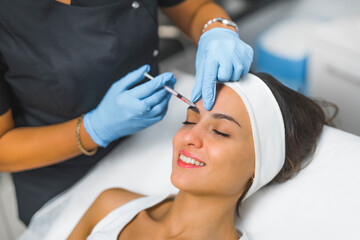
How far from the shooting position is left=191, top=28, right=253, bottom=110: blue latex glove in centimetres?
106

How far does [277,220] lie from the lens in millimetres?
1188

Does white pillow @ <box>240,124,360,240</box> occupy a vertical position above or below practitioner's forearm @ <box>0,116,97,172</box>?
below

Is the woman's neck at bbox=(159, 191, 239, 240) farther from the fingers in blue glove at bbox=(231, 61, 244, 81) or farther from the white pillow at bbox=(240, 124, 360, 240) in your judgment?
the fingers in blue glove at bbox=(231, 61, 244, 81)

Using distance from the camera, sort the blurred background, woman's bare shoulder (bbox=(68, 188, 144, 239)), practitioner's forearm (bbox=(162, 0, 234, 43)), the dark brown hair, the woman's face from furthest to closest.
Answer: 1. the blurred background
2. practitioner's forearm (bbox=(162, 0, 234, 43))
3. woman's bare shoulder (bbox=(68, 188, 144, 239))
4. the dark brown hair
5. the woman's face

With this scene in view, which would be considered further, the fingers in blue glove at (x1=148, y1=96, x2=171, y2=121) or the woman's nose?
the fingers in blue glove at (x1=148, y1=96, x2=171, y2=121)

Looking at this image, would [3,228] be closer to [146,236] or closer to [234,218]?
[146,236]

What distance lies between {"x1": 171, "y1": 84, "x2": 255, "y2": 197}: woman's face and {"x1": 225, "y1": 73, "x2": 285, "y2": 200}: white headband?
0.7 inches

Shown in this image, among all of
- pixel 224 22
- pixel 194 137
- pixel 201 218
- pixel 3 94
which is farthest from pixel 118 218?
pixel 224 22

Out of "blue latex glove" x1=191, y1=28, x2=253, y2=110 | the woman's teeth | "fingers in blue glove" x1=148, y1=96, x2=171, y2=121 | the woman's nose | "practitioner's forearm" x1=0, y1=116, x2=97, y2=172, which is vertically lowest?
"practitioner's forearm" x1=0, y1=116, x2=97, y2=172

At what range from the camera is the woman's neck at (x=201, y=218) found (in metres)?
1.11

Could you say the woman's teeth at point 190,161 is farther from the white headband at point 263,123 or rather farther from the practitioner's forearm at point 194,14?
the practitioner's forearm at point 194,14

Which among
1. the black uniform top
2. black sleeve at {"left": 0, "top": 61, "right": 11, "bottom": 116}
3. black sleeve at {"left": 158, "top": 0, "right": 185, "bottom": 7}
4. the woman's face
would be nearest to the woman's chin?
the woman's face

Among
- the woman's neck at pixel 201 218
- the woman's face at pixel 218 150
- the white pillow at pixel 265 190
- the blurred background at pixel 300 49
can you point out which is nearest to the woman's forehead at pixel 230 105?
the woman's face at pixel 218 150

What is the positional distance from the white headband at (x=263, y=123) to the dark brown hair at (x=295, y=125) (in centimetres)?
4
